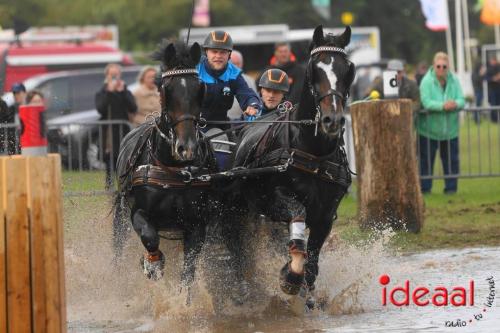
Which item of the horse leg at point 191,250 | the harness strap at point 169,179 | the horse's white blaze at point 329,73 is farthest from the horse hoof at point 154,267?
the horse's white blaze at point 329,73

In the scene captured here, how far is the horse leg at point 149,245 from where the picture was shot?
9461 mm

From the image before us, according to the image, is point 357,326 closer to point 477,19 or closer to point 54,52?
point 54,52

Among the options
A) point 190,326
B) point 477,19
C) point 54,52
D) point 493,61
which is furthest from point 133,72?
point 477,19

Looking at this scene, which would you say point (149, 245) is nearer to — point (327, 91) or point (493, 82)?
point (327, 91)

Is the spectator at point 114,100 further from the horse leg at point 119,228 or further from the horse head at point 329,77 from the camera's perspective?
the horse head at point 329,77

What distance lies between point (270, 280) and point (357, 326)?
167cm

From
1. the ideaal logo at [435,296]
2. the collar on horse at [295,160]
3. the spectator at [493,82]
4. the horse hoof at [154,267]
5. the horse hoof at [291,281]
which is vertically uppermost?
the spectator at [493,82]

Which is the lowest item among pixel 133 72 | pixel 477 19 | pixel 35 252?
pixel 35 252

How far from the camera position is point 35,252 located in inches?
289

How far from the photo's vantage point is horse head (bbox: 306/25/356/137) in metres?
8.99

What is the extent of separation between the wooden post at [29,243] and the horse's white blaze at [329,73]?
8.23 ft

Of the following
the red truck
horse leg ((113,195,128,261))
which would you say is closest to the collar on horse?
horse leg ((113,195,128,261))

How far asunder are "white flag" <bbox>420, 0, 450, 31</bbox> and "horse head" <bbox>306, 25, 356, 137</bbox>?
94.4 ft

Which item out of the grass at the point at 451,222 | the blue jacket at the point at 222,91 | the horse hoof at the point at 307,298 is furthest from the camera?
the grass at the point at 451,222
